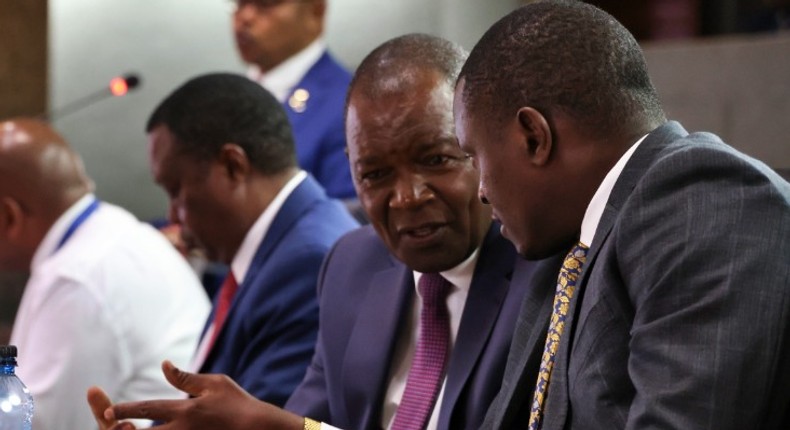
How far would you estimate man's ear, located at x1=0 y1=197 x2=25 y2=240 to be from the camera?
3.64 metres

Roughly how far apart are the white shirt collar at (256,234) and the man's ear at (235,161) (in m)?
0.10

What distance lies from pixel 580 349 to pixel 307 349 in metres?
1.29

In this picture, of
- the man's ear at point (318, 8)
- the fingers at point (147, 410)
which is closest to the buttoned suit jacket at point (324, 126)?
the man's ear at point (318, 8)

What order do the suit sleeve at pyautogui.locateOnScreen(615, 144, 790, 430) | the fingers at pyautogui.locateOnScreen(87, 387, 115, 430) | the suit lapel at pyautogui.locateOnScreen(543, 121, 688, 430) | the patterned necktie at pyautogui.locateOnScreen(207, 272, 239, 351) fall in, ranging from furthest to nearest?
1. the patterned necktie at pyautogui.locateOnScreen(207, 272, 239, 351)
2. the fingers at pyautogui.locateOnScreen(87, 387, 115, 430)
3. the suit lapel at pyautogui.locateOnScreen(543, 121, 688, 430)
4. the suit sleeve at pyautogui.locateOnScreen(615, 144, 790, 430)

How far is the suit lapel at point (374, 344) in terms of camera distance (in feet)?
8.16

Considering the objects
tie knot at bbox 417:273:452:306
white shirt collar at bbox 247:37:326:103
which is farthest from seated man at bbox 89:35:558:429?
white shirt collar at bbox 247:37:326:103

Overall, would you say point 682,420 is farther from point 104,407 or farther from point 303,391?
point 303,391

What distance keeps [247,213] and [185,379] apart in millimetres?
1141

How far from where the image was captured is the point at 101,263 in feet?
11.2

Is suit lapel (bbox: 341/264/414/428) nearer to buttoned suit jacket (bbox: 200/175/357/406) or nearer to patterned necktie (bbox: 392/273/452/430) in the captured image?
patterned necktie (bbox: 392/273/452/430)

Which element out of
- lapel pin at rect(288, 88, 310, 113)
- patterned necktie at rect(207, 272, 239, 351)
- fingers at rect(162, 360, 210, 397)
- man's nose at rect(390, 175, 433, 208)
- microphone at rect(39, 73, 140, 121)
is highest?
man's nose at rect(390, 175, 433, 208)

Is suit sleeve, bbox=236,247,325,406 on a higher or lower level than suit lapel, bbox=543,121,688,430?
lower

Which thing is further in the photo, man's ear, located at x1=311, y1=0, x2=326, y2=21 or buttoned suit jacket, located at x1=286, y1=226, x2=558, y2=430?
man's ear, located at x1=311, y1=0, x2=326, y2=21

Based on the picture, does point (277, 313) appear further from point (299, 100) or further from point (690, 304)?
point (690, 304)
